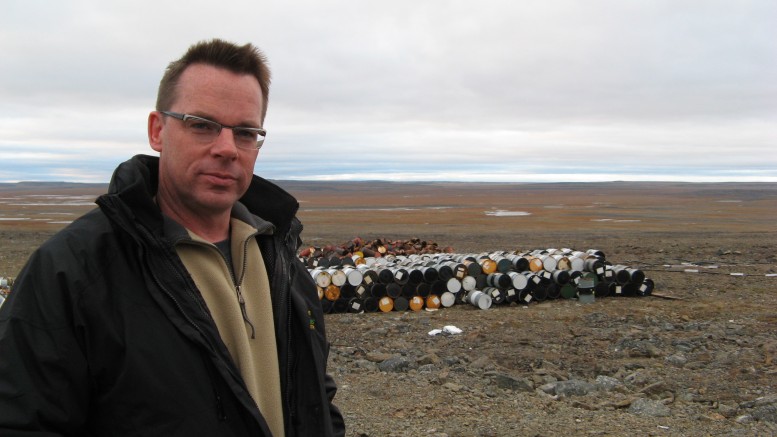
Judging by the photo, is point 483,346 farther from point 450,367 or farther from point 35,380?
point 35,380

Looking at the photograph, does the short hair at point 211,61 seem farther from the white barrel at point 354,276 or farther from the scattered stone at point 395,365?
the white barrel at point 354,276

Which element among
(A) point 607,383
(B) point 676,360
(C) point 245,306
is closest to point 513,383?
(A) point 607,383

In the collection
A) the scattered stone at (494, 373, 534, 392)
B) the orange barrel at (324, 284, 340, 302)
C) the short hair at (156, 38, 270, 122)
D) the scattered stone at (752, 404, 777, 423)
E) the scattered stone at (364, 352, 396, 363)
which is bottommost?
the scattered stone at (364, 352, 396, 363)

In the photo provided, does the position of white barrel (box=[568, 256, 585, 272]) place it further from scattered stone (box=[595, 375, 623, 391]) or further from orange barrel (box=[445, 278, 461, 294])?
scattered stone (box=[595, 375, 623, 391])

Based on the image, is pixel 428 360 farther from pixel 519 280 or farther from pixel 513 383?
pixel 519 280

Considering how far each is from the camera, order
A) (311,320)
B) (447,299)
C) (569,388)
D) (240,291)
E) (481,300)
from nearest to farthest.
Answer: (240,291) → (311,320) → (569,388) → (481,300) → (447,299)

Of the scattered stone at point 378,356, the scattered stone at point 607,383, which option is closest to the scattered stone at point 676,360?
the scattered stone at point 607,383

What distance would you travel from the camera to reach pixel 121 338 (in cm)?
178

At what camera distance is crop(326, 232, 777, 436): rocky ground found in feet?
22.0

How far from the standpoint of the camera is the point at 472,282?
13.3 meters

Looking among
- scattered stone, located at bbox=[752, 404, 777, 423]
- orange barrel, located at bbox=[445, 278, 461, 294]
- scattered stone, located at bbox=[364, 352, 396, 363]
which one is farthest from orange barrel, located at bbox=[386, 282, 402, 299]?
scattered stone, located at bbox=[752, 404, 777, 423]

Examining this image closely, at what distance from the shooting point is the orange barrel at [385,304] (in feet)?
42.0

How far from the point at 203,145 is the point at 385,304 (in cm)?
1088

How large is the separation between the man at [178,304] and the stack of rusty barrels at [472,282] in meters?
10.2
